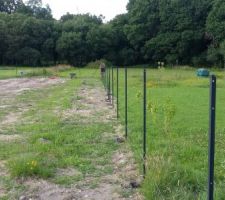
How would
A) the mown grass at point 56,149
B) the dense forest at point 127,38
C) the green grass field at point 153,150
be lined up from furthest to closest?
the dense forest at point 127,38 → the mown grass at point 56,149 → the green grass field at point 153,150

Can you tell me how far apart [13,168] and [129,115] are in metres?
7.57

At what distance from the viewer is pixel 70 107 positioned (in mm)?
16812

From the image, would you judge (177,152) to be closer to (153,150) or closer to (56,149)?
(153,150)

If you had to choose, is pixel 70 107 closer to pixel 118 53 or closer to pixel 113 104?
pixel 113 104

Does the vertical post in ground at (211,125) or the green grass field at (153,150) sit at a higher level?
the vertical post in ground at (211,125)

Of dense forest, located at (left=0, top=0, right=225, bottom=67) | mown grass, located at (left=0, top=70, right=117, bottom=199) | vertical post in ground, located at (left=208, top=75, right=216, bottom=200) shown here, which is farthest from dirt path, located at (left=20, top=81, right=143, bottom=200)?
dense forest, located at (left=0, top=0, right=225, bottom=67)

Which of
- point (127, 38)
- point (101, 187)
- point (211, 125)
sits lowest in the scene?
point (101, 187)

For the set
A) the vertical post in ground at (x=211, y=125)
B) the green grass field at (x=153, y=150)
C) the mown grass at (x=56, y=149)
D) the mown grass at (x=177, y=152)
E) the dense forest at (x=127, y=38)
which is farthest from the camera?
the dense forest at (x=127, y=38)

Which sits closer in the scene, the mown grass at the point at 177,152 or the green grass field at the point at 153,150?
the mown grass at the point at 177,152

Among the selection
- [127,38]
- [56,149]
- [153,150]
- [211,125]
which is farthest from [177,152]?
[127,38]

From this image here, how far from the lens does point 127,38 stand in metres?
72.2

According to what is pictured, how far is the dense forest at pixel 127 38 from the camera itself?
218 feet

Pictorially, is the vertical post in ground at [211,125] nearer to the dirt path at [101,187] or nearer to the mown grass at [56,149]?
the dirt path at [101,187]

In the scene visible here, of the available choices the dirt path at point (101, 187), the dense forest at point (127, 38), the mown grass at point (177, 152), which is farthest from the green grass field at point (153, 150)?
the dense forest at point (127, 38)
